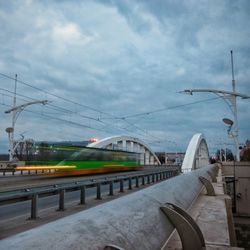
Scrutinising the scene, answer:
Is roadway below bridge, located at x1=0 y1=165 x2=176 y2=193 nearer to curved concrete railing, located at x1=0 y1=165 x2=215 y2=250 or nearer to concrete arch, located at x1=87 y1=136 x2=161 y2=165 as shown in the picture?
curved concrete railing, located at x1=0 y1=165 x2=215 y2=250

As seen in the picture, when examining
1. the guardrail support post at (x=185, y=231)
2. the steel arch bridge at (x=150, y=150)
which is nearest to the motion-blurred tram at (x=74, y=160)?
the steel arch bridge at (x=150, y=150)

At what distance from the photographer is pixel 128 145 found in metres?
69.8

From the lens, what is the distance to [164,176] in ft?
109

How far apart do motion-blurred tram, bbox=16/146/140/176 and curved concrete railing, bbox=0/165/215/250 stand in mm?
26995

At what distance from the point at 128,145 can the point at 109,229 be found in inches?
2649

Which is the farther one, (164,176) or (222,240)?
(164,176)

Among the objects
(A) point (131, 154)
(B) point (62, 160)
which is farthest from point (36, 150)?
(A) point (131, 154)

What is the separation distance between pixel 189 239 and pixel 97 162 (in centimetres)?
3202

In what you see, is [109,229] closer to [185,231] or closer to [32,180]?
[185,231]

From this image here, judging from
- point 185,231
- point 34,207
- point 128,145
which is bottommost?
point 34,207

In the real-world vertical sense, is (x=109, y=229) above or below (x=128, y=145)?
below

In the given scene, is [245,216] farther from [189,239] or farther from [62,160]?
[189,239]

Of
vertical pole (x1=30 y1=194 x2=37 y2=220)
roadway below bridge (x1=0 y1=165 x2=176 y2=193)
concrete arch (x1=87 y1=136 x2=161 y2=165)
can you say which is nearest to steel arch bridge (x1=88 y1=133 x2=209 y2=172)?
concrete arch (x1=87 y1=136 x2=161 y2=165)

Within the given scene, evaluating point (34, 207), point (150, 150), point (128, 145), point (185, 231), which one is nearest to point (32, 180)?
point (34, 207)
